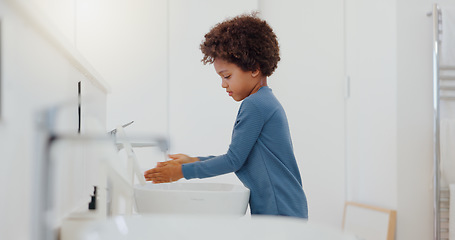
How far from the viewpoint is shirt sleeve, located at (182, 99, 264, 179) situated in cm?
119

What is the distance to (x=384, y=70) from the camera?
2430 millimetres

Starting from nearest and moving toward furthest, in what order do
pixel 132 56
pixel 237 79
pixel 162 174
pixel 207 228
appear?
pixel 207 228, pixel 162 174, pixel 237 79, pixel 132 56

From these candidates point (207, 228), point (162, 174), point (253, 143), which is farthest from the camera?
point (253, 143)

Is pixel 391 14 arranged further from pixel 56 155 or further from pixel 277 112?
pixel 56 155

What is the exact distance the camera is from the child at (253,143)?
1214mm

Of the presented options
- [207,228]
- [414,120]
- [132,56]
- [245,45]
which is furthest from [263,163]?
[132,56]

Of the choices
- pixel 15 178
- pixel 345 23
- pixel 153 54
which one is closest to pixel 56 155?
pixel 15 178

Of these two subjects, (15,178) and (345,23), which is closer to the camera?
(15,178)

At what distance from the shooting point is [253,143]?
127 cm

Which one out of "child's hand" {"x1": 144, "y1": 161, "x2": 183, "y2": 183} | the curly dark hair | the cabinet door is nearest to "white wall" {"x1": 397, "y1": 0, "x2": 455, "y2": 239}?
the cabinet door

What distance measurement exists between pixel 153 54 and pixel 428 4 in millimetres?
1484

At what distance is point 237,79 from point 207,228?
0.83 metres

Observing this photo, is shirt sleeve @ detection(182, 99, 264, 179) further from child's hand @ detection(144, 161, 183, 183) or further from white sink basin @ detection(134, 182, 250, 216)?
white sink basin @ detection(134, 182, 250, 216)

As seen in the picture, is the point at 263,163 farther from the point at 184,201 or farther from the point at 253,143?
the point at 184,201
